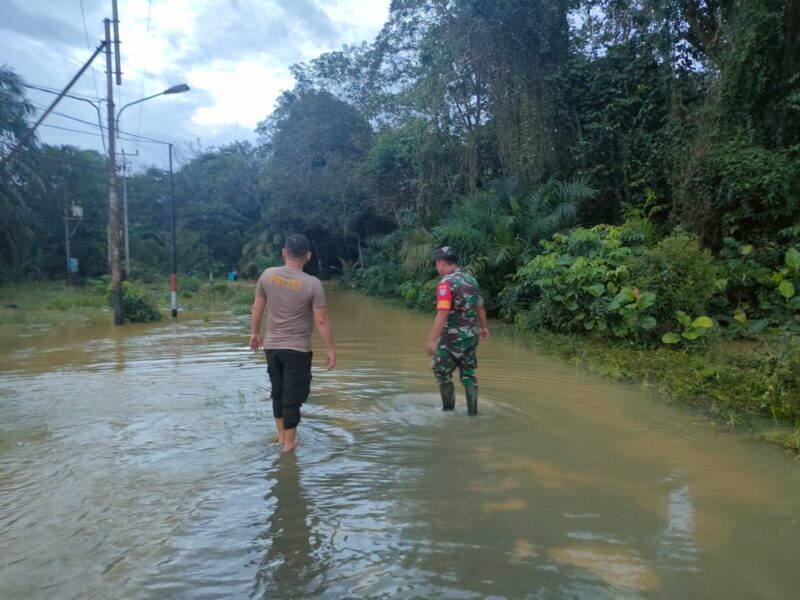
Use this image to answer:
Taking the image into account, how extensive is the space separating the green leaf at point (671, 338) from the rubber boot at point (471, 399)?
4421 millimetres

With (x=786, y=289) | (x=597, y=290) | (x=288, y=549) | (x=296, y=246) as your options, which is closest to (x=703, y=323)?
(x=597, y=290)

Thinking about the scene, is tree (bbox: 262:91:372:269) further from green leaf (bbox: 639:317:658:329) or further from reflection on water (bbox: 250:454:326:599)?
reflection on water (bbox: 250:454:326:599)

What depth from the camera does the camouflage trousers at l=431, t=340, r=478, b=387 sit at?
6133mm

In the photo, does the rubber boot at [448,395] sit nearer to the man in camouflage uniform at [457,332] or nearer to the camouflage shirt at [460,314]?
the man in camouflage uniform at [457,332]

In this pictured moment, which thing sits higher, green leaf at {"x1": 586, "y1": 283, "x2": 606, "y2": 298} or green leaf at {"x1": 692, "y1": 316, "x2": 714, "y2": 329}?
green leaf at {"x1": 586, "y1": 283, "x2": 606, "y2": 298}

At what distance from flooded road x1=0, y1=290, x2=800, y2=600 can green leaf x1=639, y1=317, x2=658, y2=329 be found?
7.80ft

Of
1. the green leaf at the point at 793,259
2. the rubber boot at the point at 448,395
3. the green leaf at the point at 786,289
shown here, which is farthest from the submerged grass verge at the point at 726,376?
the rubber boot at the point at 448,395

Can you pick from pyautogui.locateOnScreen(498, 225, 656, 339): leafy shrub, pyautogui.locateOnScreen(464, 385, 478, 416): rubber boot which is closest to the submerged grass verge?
pyautogui.locateOnScreen(498, 225, 656, 339): leafy shrub

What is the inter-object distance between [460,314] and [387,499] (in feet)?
8.08

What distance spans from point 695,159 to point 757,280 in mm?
2940

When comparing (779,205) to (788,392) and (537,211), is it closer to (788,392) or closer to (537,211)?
(537,211)

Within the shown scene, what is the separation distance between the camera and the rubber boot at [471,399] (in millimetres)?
6219

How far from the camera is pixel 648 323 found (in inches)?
379

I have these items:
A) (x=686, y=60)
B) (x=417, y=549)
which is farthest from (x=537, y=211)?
(x=417, y=549)
